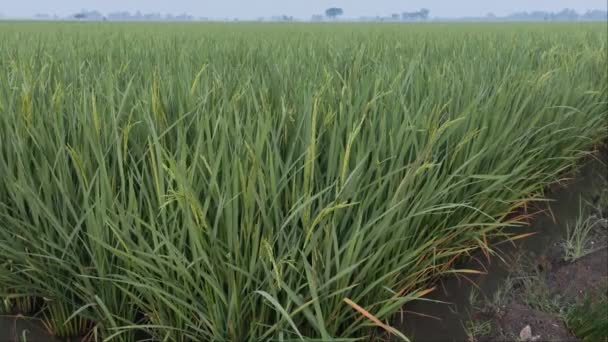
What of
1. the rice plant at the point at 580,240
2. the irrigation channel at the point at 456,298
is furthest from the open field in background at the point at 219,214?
the rice plant at the point at 580,240

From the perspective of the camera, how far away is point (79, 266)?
3.48 feet

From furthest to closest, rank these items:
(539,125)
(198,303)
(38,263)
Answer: (539,125) → (38,263) → (198,303)

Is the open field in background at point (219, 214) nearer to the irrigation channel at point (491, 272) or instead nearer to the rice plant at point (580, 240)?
the irrigation channel at point (491, 272)

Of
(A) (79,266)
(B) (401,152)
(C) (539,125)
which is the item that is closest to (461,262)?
(B) (401,152)

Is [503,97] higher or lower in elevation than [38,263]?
higher

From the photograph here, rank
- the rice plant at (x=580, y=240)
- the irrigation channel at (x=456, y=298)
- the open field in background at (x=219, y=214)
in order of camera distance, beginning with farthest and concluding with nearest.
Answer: the rice plant at (x=580, y=240) < the irrigation channel at (x=456, y=298) < the open field in background at (x=219, y=214)

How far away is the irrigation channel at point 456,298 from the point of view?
3.90 ft

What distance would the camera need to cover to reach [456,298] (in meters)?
1.40

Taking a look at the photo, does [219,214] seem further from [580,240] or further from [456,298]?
[580,240]

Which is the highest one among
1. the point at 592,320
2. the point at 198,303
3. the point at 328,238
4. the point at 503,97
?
the point at 503,97

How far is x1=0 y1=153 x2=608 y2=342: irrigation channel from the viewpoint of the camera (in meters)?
1.19

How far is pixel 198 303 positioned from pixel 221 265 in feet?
0.26

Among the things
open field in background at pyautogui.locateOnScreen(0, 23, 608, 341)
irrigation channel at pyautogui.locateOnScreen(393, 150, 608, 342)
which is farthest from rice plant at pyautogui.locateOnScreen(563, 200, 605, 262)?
open field in background at pyautogui.locateOnScreen(0, 23, 608, 341)

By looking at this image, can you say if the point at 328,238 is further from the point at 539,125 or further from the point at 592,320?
the point at 539,125
